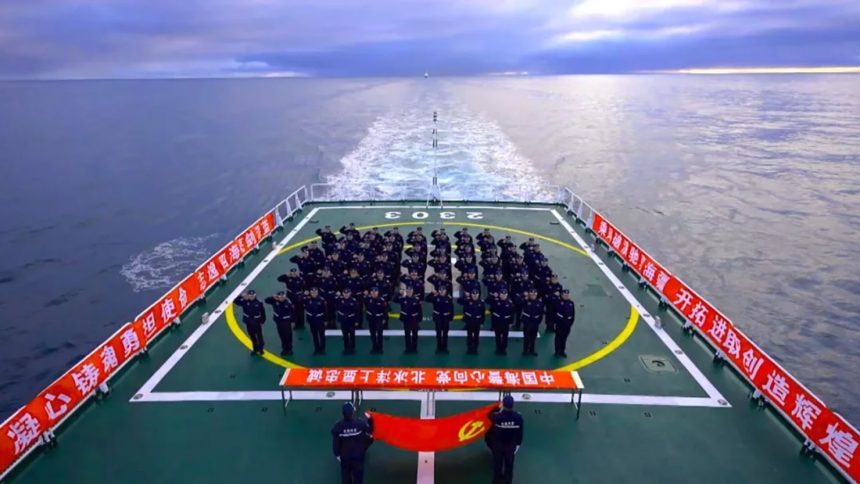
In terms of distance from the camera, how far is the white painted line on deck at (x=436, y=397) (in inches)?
448

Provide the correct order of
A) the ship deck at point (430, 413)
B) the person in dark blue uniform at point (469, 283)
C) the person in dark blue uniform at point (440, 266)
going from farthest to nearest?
the person in dark blue uniform at point (440, 266) < the person in dark blue uniform at point (469, 283) < the ship deck at point (430, 413)

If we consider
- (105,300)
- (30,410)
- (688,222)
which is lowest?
(105,300)

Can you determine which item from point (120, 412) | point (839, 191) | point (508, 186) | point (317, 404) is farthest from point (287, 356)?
point (839, 191)

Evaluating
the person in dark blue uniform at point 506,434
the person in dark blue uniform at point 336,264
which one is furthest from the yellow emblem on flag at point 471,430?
the person in dark blue uniform at point 336,264

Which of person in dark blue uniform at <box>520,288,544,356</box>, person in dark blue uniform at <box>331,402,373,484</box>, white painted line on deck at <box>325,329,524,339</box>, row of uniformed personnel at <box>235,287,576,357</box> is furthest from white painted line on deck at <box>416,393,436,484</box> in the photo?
white painted line on deck at <box>325,329,524,339</box>

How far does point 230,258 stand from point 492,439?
45.7ft

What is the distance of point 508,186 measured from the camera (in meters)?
46.9

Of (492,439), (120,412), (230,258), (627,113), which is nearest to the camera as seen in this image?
(492,439)

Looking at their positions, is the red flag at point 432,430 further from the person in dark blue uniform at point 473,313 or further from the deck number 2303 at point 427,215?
the deck number 2303 at point 427,215

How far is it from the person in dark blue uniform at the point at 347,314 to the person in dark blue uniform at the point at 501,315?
3.67 m

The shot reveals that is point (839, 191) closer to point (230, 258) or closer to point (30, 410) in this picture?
point (230, 258)

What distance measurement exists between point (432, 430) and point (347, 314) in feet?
15.2

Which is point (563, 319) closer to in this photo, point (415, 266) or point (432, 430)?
point (415, 266)

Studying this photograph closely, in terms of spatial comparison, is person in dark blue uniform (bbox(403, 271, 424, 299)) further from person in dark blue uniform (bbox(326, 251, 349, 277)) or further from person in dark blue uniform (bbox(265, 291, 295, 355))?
person in dark blue uniform (bbox(265, 291, 295, 355))
